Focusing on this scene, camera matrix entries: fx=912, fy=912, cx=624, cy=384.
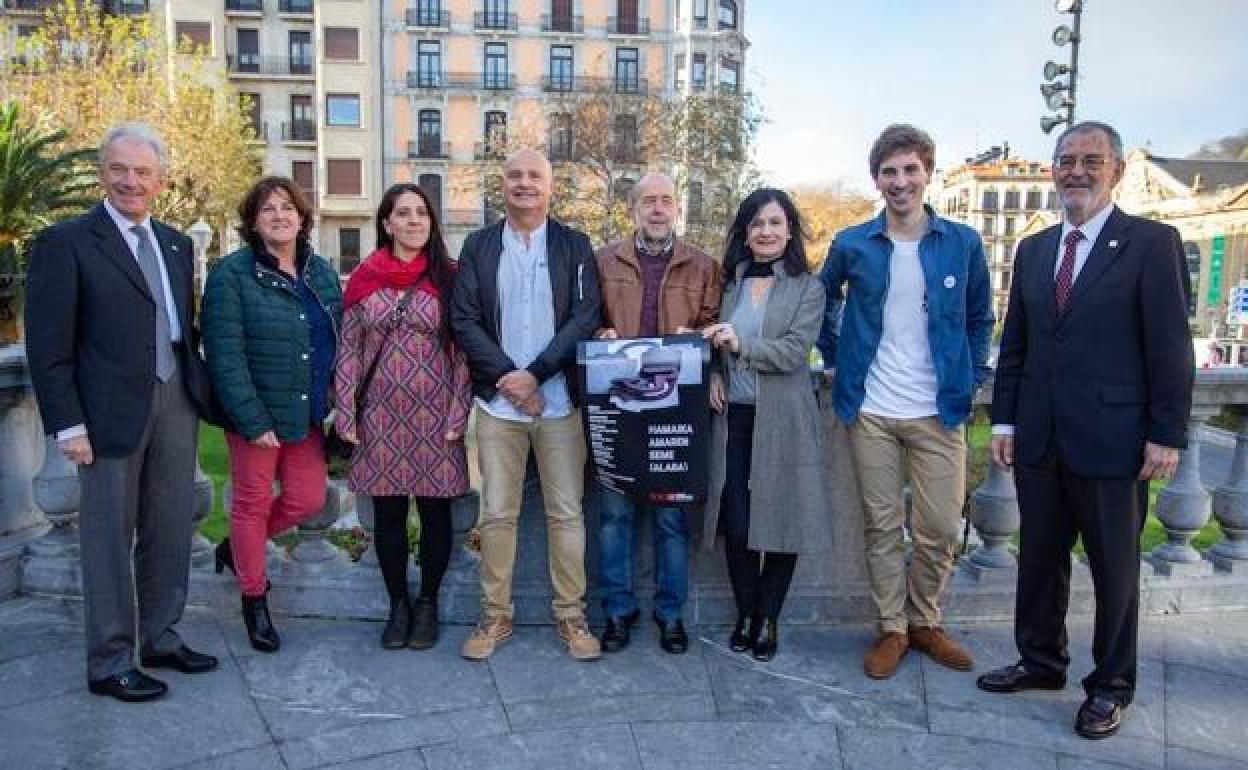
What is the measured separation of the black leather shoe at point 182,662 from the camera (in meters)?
3.43

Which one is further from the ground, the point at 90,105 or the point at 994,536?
the point at 90,105

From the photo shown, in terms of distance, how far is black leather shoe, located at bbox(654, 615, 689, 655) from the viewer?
369cm

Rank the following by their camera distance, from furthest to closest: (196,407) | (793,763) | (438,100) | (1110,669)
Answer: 1. (438,100)
2. (196,407)
3. (1110,669)
4. (793,763)

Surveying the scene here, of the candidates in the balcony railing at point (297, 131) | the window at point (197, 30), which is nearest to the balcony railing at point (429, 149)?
the balcony railing at point (297, 131)

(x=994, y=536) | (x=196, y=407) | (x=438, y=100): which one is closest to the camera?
(x=196, y=407)

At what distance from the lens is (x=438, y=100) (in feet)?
144

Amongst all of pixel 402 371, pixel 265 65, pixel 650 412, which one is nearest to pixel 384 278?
pixel 402 371

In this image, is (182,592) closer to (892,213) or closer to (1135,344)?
(892,213)

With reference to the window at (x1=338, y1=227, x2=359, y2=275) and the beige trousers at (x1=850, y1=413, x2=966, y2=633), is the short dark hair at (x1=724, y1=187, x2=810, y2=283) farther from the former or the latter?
the window at (x1=338, y1=227, x2=359, y2=275)

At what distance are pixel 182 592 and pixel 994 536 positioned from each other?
3430mm

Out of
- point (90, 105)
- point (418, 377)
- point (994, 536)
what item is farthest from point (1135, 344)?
point (90, 105)

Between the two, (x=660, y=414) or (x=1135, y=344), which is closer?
(x=1135, y=344)

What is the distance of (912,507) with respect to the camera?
374 centimetres

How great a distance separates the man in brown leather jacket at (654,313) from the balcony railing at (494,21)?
144 feet
